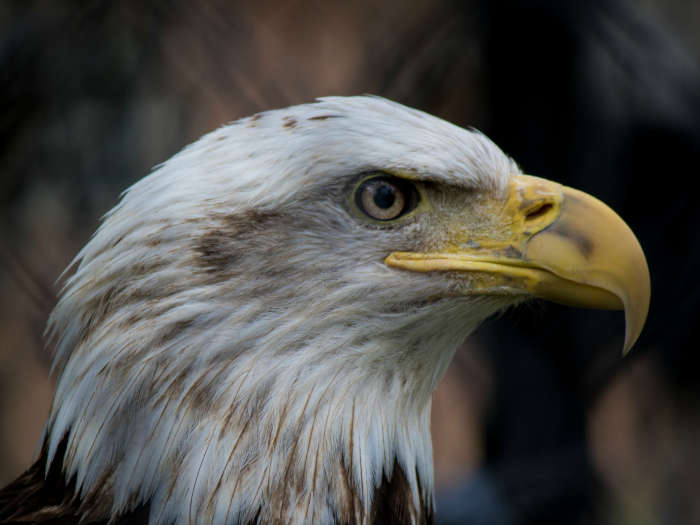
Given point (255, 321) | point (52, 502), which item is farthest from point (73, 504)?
point (255, 321)

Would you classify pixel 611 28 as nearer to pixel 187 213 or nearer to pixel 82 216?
pixel 187 213

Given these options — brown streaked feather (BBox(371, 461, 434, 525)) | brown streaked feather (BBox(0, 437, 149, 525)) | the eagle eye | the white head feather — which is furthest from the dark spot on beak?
brown streaked feather (BBox(0, 437, 149, 525))

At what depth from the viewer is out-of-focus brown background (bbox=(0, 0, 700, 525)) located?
5.30ft

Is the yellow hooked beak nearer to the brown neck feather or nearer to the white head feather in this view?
the white head feather

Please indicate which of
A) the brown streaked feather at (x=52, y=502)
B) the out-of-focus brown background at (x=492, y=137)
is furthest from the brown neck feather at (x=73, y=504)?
the out-of-focus brown background at (x=492, y=137)

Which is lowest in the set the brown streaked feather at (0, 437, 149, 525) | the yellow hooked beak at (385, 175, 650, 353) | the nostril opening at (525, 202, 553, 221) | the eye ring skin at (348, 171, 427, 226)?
the brown streaked feather at (0, 437, 149, 525)

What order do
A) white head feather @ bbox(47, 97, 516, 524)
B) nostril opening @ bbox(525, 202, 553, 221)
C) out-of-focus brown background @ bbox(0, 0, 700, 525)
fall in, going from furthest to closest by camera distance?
out-of-focus brown background @ bbox(0, 0, 700, 525), nostril opening @ bbox(525, 202, 553, 221), white head feather @ bbox(47, 97, 516, 524)

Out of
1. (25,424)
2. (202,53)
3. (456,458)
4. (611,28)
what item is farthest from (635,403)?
(25,424)

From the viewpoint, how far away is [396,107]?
1220 mm

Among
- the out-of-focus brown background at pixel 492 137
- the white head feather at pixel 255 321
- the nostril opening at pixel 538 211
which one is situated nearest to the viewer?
the white head feather at pixel 255 321

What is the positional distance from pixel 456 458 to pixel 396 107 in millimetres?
1156

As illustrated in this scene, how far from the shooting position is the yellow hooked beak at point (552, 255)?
118cm

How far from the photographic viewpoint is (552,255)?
A: 3.90ft

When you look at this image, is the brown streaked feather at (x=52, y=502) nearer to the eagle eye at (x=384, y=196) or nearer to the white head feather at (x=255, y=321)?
the white head feather at (x=255, y=321)
